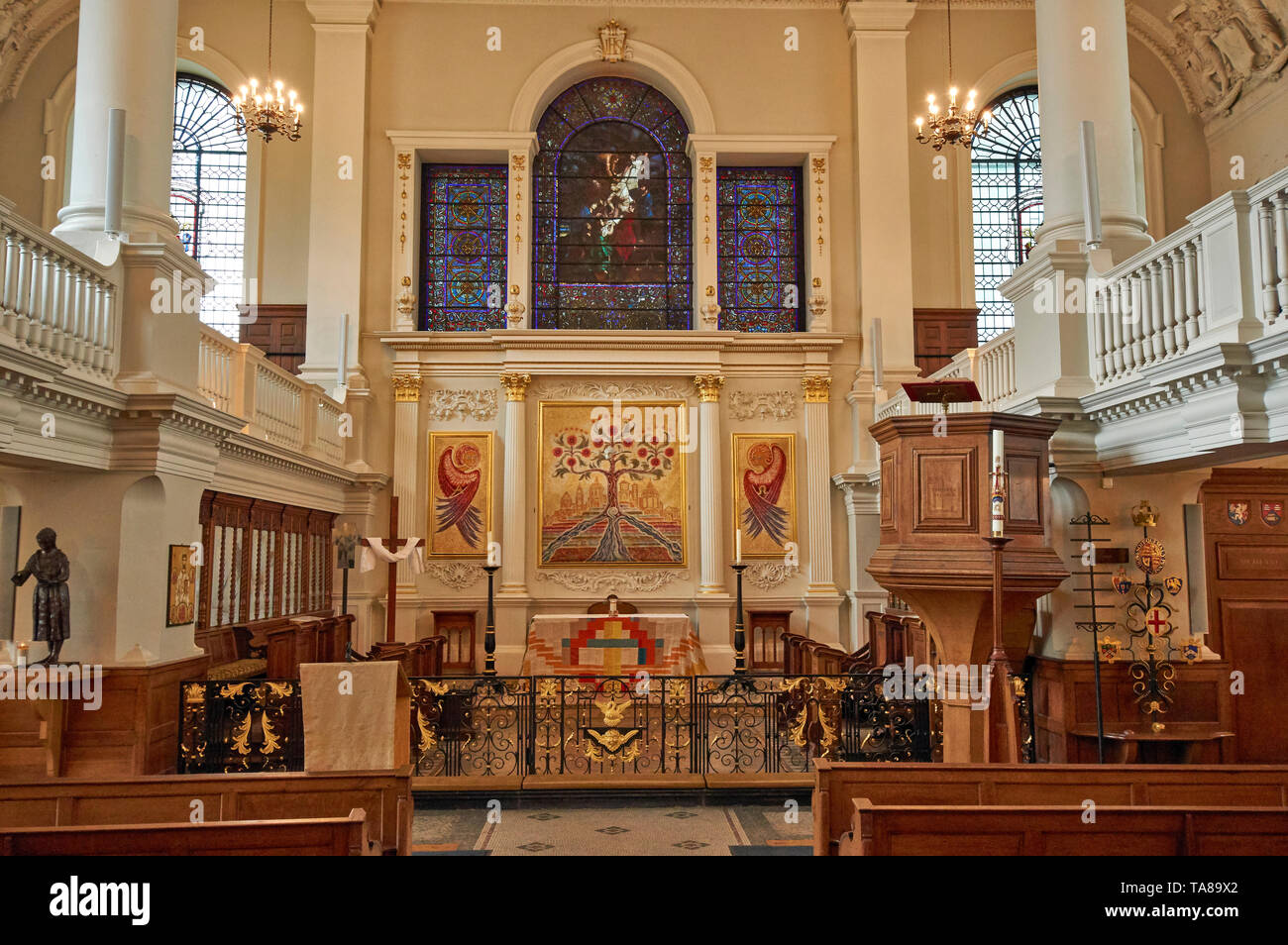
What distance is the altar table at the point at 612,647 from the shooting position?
11.2 meters

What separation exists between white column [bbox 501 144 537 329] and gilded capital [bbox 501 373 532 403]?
0.87 m

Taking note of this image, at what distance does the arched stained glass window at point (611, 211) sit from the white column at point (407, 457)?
2.36 meters

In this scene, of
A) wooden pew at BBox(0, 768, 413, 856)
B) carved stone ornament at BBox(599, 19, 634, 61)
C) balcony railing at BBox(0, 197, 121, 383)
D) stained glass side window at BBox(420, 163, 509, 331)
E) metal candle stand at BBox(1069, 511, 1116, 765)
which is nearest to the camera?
wooden pew at BBox(0, 768, 413, 856)

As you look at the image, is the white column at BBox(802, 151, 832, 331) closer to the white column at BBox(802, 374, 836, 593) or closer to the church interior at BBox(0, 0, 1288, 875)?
the church interior at BBox(0, 0, 1288, 875)

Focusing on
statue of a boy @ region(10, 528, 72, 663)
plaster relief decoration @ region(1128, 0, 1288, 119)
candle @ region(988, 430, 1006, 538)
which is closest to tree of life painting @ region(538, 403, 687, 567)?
statue of a boy @ region(10, 528, 72, 663)

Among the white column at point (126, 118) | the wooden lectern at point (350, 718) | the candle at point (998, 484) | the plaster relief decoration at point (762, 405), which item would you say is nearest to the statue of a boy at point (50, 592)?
the wooden lectern at point (350, 718)

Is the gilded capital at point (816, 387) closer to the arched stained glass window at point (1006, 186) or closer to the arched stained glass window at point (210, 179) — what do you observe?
the arched stained glass window at point (1006, 186)

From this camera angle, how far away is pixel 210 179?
1539cm

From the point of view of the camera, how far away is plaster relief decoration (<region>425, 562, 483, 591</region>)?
14.2 meters

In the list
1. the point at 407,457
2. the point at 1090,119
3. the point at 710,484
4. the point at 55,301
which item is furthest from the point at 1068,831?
the point at 407,457

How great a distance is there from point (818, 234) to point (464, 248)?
219 inches

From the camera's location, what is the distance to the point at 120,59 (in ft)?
25.3
